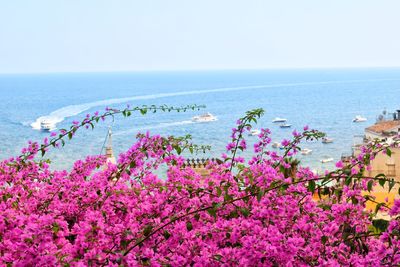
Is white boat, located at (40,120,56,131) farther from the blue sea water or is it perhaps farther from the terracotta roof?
the terracotta roof

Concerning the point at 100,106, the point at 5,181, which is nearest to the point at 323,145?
the point at 100,106

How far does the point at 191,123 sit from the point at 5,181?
80050 millimetres

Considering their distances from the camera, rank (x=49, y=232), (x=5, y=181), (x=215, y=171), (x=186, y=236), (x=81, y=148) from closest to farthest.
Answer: (x=49, y=232)
(x=186, y=236)
(x=215, y=171)
(x=5, y=181)
(x=81, y=148)

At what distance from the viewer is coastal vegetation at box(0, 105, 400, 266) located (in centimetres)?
326

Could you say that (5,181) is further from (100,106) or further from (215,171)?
(100,106)

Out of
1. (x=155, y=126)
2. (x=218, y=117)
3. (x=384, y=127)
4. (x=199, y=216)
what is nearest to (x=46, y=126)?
(x=155, y=126)

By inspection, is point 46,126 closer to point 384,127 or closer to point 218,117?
point 218,117

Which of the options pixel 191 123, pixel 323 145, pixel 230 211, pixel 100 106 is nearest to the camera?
pixel 230 211

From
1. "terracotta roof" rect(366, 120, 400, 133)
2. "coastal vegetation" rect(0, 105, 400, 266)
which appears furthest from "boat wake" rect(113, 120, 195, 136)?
"coastal vegetation" rect(0, 105, 400, 266)

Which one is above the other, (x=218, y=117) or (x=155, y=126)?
(x=155, y=126)

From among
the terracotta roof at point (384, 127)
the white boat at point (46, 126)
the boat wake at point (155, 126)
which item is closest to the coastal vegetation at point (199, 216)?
the terracotta roof at point (384, 127)

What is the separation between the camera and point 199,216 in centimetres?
399

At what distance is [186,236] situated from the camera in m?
3.54

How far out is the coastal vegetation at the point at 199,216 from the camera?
326cm
